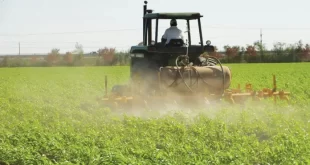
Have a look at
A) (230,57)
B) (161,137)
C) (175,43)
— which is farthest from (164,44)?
(230,57)

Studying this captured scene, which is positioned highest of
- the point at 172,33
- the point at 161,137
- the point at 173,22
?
the point at 173,22

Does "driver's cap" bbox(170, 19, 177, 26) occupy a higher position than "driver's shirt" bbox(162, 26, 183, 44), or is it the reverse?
"driver's cap" bbox(170, 19, 177, 26)

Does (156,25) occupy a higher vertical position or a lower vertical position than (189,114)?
higher

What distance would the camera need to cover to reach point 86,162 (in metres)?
7.48

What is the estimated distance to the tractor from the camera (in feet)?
38.5

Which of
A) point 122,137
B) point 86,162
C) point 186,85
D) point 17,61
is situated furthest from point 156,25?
point 17,61

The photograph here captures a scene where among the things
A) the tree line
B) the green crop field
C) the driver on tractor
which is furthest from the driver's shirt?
the tree line

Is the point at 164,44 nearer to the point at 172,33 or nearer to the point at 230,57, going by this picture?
the point at 172,33

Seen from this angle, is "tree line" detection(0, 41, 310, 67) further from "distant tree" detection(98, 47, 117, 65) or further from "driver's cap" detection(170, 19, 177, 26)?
"driver's cap" detection(170, 19, 177, 26)

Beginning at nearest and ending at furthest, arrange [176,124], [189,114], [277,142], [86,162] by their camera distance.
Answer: [86,162] < [277,142] < [176,124] < [189,114]

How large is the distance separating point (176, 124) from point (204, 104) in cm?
201

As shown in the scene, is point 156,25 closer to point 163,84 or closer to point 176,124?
point 163,84

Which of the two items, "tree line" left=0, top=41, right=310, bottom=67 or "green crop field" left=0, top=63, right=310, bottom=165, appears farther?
"tree line" left=0, top=41, right=310, bottom=67

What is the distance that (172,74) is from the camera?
11531mm
